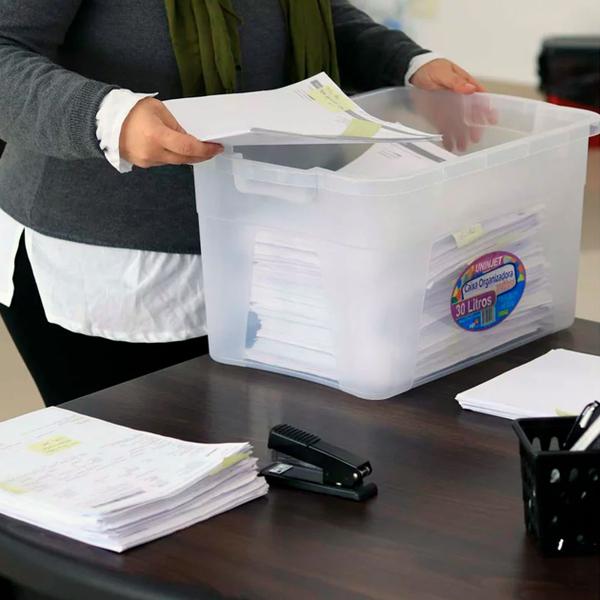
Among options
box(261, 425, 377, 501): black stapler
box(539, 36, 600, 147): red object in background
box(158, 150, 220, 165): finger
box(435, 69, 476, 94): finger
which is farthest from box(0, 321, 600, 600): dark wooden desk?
box(539, 36, 600, 147): red object in background

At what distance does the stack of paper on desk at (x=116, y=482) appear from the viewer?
1.04 m

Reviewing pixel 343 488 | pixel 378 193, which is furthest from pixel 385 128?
pixel 343 488

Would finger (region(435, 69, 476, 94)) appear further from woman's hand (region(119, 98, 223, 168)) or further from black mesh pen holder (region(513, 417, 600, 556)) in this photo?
black mesh pen holder (region(513, 417, 600, 556))

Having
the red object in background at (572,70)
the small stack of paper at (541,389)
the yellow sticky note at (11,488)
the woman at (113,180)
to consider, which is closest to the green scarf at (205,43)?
the woman at (113,180)

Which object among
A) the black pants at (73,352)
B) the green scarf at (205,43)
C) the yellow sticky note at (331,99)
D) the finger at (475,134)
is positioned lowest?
the black pants at (73,352)

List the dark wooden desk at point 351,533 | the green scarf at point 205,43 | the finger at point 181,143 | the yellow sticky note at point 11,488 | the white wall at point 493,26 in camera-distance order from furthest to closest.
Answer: the white wall at point 493,26 → the green scarf at point 205,43 → the finger at point 181,143 → the yellow sticky note at point 11,488 → the dark wooden desk at point 351,533

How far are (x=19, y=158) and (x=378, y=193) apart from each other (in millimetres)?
585

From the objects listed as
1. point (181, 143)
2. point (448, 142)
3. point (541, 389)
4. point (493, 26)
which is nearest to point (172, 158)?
point (181, 143)

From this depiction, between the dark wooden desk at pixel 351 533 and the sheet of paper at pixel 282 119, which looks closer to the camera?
the dark wooden desk at pixel 351 533

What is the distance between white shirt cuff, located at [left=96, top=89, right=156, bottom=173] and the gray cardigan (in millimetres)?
64

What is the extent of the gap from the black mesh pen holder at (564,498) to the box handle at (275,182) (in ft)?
1.39

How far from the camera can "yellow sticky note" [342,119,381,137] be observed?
1.31 meters

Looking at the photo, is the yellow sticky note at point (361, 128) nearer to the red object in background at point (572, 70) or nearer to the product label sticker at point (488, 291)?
the product label sticker at point (488, 291)

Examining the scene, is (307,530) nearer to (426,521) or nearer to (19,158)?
(426,521)
